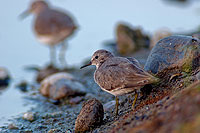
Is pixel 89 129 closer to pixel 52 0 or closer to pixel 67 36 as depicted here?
pixel 67 36

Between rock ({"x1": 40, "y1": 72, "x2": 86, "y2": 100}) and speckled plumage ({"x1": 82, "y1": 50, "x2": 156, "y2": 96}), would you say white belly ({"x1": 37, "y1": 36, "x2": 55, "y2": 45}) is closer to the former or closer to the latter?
rock ({"x1": 40, "y1": 72, "x2": 86, "y2": 100})

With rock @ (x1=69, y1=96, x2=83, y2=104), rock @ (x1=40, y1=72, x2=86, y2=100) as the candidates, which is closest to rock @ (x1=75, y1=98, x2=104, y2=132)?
rock @ (x1=69, y1=96, x2=83, y2=104)

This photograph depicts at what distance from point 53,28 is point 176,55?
6.23 meters

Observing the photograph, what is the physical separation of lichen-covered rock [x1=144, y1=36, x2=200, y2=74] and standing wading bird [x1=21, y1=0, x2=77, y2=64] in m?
5.91

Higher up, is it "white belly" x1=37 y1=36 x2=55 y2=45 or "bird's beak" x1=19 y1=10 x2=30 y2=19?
"bird's beak" x1=19 y1=10 x2=30 y2=19

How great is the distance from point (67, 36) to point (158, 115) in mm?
7929

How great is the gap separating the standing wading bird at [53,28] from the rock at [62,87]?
2.94 metres

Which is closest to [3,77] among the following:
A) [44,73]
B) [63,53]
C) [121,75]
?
[44,73]

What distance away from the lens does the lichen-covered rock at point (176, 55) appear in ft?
16.5

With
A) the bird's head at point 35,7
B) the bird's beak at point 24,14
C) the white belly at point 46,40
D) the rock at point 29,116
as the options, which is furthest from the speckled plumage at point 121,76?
the bird's beak at point 24,14

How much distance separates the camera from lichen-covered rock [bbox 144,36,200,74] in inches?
197

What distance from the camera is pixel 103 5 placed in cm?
1412

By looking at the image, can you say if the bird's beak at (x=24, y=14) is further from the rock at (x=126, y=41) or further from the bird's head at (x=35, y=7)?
the rock at (x=126, y=41)

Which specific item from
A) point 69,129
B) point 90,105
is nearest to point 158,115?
point 90,105
